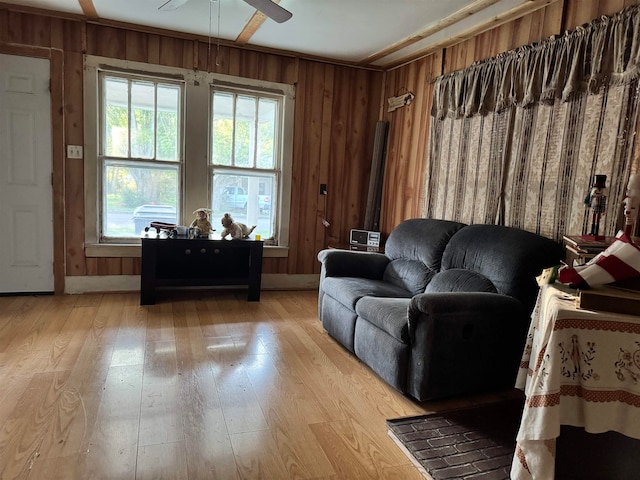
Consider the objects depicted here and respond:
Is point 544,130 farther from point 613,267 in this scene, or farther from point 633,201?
point 613,267

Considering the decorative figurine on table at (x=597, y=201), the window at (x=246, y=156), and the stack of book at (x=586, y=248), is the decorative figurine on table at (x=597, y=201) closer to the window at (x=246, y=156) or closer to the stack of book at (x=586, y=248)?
the stack of book at (x=586, y=248)

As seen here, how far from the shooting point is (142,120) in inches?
157

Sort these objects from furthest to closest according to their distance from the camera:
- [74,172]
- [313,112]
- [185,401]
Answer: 1. [313,112]
2. [74,172]
3. [185,401]

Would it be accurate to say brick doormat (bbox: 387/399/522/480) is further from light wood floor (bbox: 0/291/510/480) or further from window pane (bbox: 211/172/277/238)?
window pane (bbox: 211/172/277/238)

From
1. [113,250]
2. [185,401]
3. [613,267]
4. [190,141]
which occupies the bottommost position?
[185,401]

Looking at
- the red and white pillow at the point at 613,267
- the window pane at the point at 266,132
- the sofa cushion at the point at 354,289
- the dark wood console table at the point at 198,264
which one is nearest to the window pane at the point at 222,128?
the window pane at the point at 266,132

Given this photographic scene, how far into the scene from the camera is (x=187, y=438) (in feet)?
6.13

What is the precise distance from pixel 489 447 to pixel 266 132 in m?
3.49

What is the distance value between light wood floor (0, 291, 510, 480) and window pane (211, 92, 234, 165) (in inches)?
65.2

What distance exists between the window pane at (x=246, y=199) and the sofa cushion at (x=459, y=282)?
2120 millimetres

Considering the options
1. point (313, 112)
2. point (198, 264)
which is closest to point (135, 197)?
point (198, 264)

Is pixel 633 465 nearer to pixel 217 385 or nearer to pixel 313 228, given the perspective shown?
pixel 217 385

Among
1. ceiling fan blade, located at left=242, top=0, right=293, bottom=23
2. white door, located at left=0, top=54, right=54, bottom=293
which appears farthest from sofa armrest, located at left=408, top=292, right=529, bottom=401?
white door, located at left=0, top=54, right=54, bottom=293

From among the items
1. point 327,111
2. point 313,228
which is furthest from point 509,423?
point 327,111
